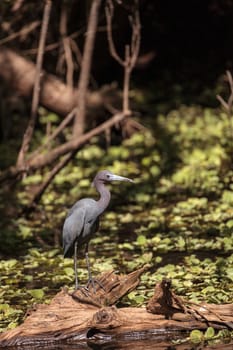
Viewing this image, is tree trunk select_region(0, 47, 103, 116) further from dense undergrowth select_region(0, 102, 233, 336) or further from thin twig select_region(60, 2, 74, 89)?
dense undergrowth select_region(0, 102, 233, 336)

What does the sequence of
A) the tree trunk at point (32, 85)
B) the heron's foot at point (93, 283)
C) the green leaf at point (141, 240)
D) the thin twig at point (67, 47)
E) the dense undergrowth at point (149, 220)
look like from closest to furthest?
the heron's foot at point (93, 283) → the dense undergrowth at point (149, 220) → the green leaf at point (141, 240) → the tree trunk at point (32, 85) → the thin twig at point (67, 47)

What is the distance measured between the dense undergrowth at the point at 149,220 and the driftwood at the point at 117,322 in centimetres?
38

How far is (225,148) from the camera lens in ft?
46.2

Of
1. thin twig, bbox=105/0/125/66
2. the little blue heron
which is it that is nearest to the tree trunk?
thin twig, bbox=105/0/125/66

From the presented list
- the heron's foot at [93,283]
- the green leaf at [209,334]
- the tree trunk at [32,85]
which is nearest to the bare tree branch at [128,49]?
the tree trunk at [32,85]

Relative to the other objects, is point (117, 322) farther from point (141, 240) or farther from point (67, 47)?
point (67, 47)

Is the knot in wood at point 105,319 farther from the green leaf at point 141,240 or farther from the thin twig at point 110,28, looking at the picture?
the thin twig at point 110,28

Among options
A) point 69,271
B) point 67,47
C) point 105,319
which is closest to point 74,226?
point 105,319

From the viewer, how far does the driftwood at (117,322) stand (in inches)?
287

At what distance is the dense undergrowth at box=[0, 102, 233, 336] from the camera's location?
8906mm

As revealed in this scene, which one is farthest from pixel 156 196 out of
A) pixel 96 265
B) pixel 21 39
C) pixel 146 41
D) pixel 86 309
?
pixel 146 41

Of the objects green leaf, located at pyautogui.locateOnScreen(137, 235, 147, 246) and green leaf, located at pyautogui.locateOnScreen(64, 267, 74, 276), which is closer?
green leaf, located at pyautogui.locateOnScreen(64, 267, 74, 276)

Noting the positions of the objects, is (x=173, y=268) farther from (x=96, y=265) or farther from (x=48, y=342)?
(x=48, y=342)

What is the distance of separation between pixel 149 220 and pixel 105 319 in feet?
13.7
